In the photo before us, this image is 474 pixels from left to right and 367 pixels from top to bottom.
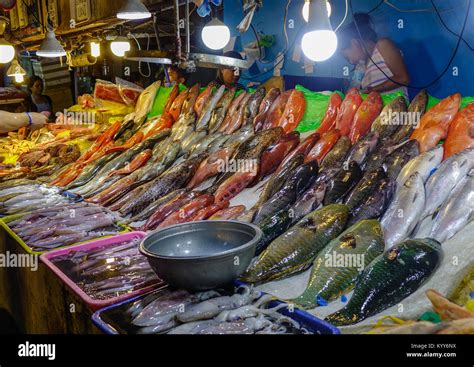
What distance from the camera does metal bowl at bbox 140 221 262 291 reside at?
2221 millimetres

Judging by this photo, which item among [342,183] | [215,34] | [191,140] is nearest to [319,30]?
[342,183]

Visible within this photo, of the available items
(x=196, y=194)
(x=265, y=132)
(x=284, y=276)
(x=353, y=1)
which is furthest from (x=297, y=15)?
(x=284, y=276)

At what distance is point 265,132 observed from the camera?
4.30 metres

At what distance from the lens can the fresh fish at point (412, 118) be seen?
3.60 meters

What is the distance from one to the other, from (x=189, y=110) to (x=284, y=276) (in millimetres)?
3412

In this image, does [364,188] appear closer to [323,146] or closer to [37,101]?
[323,146]

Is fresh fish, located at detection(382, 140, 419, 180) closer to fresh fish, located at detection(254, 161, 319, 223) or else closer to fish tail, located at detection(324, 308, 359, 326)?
fresh fish, located at detection(254, 161, 319, 223)

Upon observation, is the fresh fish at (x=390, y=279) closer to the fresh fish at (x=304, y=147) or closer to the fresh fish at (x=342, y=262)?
the fresh fish at (x=342, y=262)

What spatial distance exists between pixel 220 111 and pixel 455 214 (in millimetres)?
3183

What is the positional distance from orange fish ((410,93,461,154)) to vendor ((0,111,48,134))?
4.79 m

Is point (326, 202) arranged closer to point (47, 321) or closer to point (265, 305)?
point (265, 305)

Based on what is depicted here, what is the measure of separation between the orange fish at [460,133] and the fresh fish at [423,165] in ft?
0.25

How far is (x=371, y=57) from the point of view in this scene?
502 cm

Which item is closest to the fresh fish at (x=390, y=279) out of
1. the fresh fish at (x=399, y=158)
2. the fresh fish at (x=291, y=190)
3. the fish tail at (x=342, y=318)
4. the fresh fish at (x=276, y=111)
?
the fish tail at (x=342, y=318)
